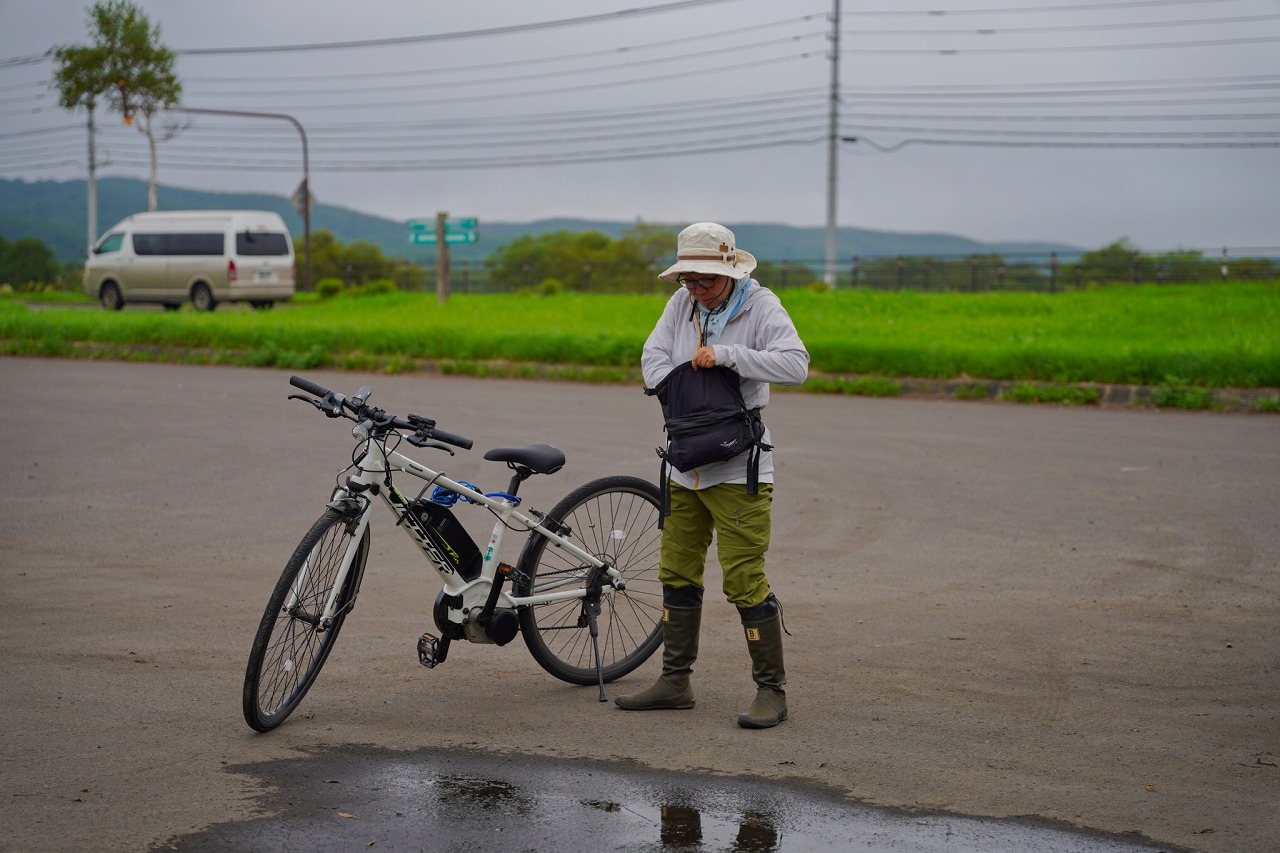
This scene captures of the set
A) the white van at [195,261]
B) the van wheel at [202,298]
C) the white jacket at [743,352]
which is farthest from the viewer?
the white van at [195,261]

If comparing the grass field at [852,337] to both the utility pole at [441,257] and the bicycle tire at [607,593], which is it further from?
the bicycle tire at [607,593]

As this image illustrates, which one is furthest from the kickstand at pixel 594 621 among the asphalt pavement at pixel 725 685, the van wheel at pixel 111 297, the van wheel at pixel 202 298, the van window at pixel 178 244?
the van wheel at pixel 111 297

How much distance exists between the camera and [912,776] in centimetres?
469

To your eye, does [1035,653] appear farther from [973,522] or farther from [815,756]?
[973,522]

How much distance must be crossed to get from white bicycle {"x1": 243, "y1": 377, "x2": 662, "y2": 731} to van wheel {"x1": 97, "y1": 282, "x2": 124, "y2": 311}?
34.6 m

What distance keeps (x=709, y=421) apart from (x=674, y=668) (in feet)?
3.56

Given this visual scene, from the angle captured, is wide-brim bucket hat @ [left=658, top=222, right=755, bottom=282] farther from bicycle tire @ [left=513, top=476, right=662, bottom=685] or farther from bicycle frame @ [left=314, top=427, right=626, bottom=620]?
bicycle frame @ [left=314, top=427, right=626, bottom=620]

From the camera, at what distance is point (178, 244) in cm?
3659

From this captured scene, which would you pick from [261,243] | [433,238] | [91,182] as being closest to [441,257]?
[433,238]

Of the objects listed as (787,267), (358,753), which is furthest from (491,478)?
(787,267)

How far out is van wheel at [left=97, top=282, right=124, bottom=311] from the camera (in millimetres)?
37438

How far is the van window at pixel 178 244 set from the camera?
36344 millimetres

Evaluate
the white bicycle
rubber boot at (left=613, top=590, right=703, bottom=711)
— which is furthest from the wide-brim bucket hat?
rubber boot at (left=613, top=590, right=703, bottom=711)

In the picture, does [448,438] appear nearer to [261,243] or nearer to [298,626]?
[298,626]
